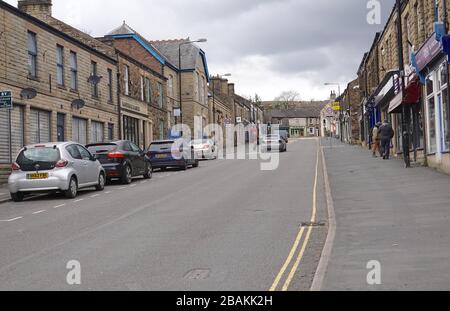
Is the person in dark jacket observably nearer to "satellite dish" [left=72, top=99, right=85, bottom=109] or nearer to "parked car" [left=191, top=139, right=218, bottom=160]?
"satellite dish" [left=72, top=99, right=85, bottom=109]

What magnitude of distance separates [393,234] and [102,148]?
1321cm

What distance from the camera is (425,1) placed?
1930 cm

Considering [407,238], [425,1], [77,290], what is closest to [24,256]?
[77,290]

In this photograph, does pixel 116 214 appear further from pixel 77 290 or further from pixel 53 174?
pixel 77 290

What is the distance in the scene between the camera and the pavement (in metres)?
6.03

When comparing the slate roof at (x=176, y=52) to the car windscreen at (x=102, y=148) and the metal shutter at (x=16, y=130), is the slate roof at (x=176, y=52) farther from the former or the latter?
the car windscreen at (x=102, y=148)

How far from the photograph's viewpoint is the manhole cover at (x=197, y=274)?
21.2 ft

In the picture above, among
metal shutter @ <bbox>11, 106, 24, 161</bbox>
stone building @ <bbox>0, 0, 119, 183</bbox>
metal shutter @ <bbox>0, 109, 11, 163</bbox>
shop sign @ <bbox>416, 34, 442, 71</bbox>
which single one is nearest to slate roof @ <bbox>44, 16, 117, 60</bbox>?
stone building @ <bbox>0, 0, 119, 183</bbox>

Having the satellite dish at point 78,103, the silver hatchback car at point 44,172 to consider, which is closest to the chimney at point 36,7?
the satellite dish at point 78,103

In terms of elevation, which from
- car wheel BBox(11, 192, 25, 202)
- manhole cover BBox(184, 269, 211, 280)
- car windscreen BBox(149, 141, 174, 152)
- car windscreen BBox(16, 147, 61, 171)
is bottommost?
manhole cover BBox(184, 269, 211, 280)

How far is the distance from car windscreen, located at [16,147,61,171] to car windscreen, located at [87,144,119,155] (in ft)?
13.1

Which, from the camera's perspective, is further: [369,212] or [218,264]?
[369,212]
